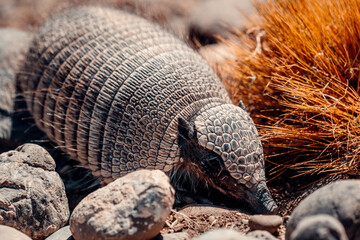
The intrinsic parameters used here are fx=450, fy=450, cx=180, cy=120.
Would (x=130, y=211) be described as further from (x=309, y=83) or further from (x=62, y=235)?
(x=309, y=83)

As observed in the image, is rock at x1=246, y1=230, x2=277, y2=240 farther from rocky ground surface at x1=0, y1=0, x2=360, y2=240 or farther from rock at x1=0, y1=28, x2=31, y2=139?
rock at x1=0, y1=28, x2=31, y2=139

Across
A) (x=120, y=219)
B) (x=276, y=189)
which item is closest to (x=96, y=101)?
(x=120, y=219)

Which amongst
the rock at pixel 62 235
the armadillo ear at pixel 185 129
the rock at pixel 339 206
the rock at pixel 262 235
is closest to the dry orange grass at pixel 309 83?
the armadillo ear at pixel 185 129

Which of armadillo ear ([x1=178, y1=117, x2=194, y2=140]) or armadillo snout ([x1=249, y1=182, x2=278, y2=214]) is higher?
armadillo ear ([x1=178, y1=117, x2=194, y2=140])

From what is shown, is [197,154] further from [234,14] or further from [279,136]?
[234,14]

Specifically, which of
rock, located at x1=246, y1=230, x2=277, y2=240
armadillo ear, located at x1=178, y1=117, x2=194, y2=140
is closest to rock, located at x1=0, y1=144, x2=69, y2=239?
armadillo ear, located at x1=178, y1=117, x2=194, y2=140

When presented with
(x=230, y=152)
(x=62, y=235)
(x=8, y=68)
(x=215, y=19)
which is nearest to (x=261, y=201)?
(x=230, y=152)
